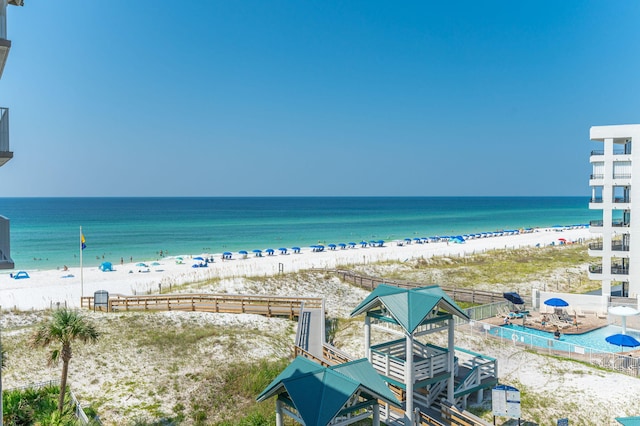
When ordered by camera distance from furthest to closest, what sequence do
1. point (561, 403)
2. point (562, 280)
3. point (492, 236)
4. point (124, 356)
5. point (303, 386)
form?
point (492, 236) < point (562, 280) < point (124, 356) < point (561, 403) < point (303, 386)

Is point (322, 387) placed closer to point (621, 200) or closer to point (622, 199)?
point (621, 200)

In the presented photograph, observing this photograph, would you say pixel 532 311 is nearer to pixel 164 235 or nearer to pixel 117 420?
pixel 117 420

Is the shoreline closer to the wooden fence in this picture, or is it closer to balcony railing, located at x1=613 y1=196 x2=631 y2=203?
the wooden fence

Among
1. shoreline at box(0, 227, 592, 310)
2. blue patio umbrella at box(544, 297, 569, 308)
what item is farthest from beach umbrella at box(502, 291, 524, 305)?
shoreline at box(0, 227, 592, 310)

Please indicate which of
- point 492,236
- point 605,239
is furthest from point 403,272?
point 492,236

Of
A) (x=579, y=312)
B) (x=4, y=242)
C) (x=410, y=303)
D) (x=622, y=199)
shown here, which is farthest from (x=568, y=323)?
(x=4, y=242)

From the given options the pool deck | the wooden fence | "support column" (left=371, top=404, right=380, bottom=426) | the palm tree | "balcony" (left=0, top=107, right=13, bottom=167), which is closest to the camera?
"balcony" (left=0, top=107, right=13, bottom=167)
